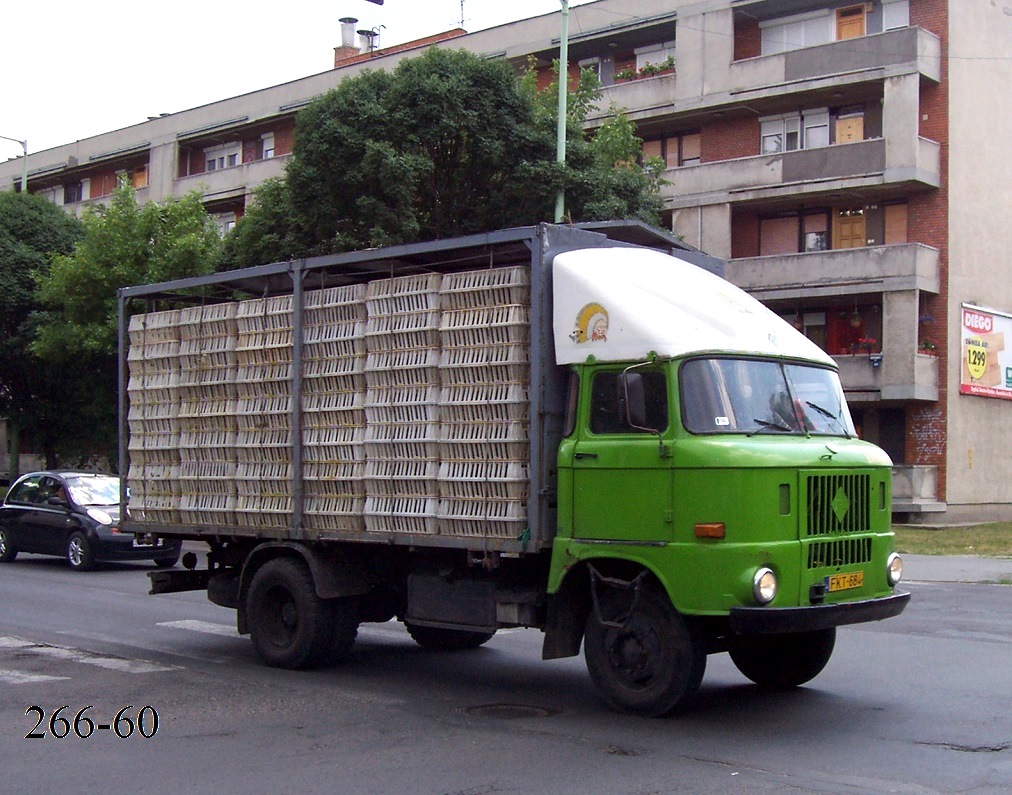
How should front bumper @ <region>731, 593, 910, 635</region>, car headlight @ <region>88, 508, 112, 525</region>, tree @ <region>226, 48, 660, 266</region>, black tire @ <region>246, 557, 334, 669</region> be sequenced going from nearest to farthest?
front bumper @ <region>731, 593, 910, 635</region> < black tire @ <region>246, 557, 334, 669</region> < car headlight @ <region>88, 508, 112, 525</region> < tree @ <region>226, 48, 660, 266</region>

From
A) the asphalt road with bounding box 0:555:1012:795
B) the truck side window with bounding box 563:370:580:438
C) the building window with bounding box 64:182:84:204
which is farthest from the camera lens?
the building window with bounding box 64:182:84:204

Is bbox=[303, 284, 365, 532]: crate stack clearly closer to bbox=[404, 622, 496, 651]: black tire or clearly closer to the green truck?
the green truck

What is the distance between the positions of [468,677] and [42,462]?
4615cm

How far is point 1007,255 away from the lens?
3441 centimetres

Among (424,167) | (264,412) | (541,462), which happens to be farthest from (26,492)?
(541,462)

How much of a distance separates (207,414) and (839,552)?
574 centimetres

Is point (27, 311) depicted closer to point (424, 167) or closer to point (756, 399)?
point (424, 167)

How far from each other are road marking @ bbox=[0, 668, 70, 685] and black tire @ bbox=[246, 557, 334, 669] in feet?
5.45

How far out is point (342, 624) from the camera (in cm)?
1050

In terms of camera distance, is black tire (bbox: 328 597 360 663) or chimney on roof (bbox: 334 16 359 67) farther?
chimney on roof (bbox: 334 16 359 67)

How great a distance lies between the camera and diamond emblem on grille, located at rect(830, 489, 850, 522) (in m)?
8.44

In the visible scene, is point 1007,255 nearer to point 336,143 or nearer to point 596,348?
point 336,143

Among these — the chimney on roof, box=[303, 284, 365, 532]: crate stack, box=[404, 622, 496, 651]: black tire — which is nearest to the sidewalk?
box=[404, 622, 496, 651]: black tire

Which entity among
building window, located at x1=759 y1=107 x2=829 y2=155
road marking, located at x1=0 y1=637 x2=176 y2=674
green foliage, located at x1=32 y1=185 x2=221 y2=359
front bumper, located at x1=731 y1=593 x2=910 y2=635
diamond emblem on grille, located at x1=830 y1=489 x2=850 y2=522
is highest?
building window, located at x1=759 y1=107 x2=829 y2=155
